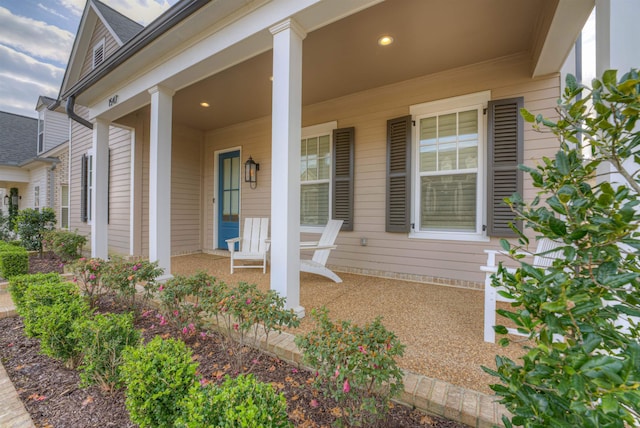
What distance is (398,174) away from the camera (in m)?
3.82

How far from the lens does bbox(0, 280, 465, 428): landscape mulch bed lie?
1.33 m

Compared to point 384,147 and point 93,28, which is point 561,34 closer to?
point 384,147

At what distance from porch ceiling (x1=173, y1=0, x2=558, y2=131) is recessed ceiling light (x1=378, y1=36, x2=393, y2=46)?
5 centimetres

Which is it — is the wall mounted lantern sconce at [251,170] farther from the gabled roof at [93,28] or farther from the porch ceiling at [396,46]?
the gabled roof at [93,28]

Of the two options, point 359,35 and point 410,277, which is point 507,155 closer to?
point 410,277

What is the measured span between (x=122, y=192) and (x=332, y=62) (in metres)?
4.92

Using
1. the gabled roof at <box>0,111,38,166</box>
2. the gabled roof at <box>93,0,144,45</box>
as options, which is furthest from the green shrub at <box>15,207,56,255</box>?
the gabled roof at <box>0,111,38,166</box>

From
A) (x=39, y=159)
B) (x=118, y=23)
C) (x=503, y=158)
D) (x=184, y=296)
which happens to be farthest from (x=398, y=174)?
(x=39, y=159)

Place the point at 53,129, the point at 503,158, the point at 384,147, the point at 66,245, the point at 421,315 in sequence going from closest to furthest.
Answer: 1. the point at 421,315
2. the point at 503,158
3. the point at 384,147
4. the point at 66,245
5. the point at 53,129

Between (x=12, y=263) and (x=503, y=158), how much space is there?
6660mm

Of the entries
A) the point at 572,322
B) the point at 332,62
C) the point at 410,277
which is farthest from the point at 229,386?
the point at 332,62

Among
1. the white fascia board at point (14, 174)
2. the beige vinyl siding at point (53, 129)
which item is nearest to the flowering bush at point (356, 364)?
the beige vinyl siding at point (53, 129)

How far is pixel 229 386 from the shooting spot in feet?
3.35

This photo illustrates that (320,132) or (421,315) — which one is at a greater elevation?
(320,132)
